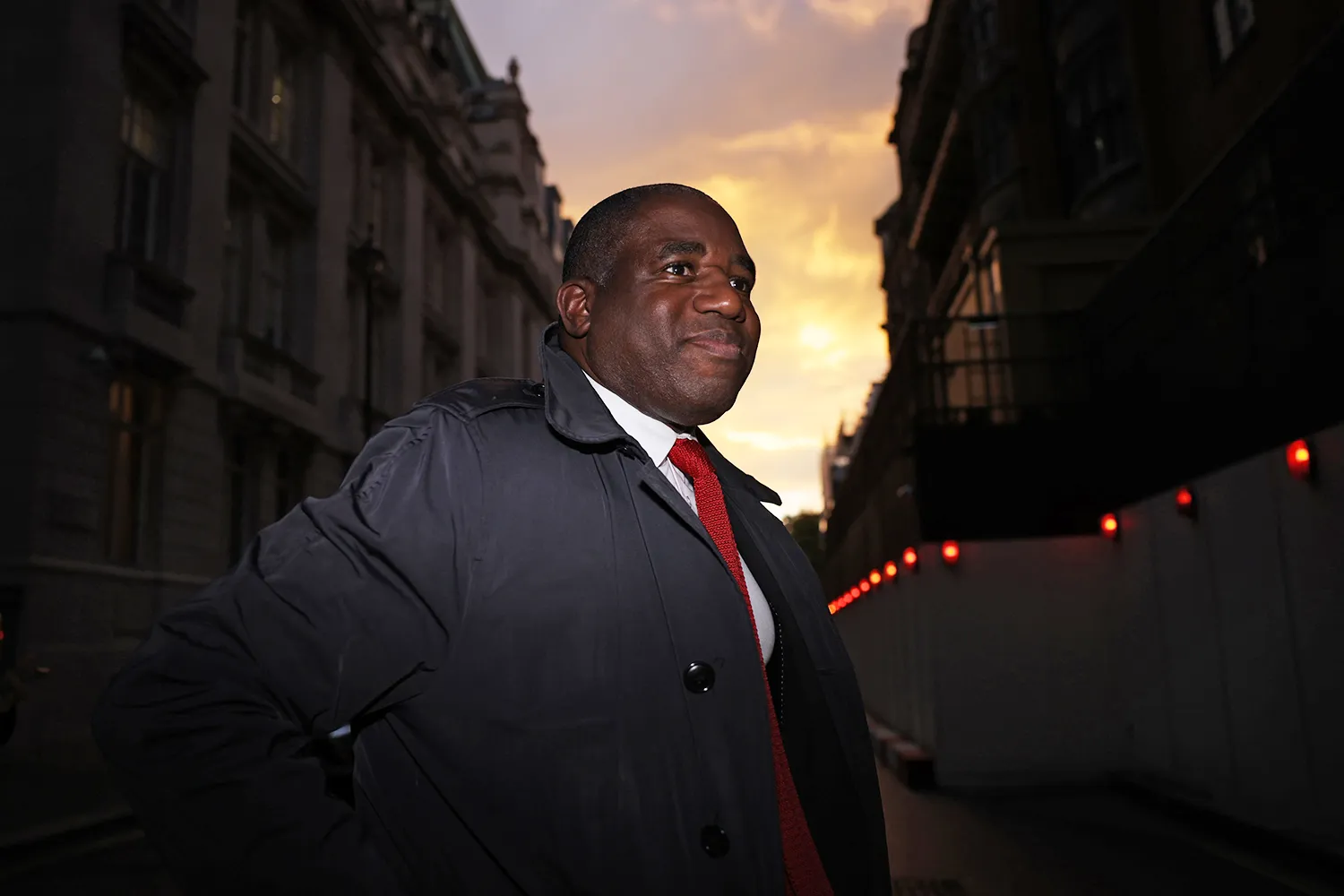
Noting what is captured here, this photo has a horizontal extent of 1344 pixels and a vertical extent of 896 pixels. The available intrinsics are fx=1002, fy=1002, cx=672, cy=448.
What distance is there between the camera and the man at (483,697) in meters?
1.29

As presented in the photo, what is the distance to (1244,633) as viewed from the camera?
26.7 feet

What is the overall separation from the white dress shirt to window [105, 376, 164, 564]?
46.0 ft

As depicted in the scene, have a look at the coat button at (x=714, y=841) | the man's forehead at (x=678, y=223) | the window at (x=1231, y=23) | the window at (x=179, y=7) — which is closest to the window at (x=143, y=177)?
the window at (x=179, y=7)

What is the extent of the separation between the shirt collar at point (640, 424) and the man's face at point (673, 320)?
1cm

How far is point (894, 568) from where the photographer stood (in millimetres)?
14320

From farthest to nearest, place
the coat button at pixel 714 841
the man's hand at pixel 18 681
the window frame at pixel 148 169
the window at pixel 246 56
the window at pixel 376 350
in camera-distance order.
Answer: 1. the window at pixel 376 350
2. the window at pixel 246 56
3. the window frame at pixel 148 169
4. the man's hand at pixel 18 681
5. the coat button at pixel 714 841

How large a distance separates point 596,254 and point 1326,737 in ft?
23.6

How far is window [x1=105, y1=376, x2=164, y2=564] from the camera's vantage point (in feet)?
46.5

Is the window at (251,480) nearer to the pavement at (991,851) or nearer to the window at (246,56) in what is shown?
the window at (246,56)

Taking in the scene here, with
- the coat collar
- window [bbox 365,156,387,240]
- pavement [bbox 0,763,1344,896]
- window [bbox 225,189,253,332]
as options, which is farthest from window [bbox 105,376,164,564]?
the coat collar

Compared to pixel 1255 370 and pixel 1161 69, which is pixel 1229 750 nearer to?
pixel 1255 370

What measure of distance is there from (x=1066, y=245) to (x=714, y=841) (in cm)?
1478

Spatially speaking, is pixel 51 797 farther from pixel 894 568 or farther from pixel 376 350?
pixel 376 350

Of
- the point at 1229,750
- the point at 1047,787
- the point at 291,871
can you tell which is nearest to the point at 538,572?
the point at 291,871
